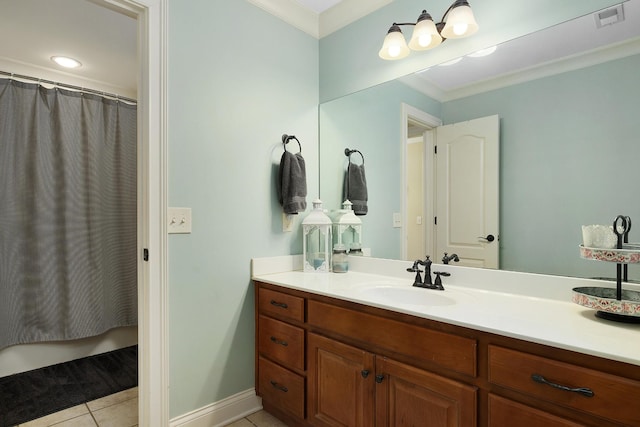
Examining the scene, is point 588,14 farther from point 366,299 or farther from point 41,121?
point 41,121

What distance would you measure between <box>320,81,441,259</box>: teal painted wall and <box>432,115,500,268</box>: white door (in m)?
0.22

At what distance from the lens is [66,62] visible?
8.50 ft

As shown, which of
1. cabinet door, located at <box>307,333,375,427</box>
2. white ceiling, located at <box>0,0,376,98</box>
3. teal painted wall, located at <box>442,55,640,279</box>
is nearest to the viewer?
teal painted wall, located at <box>442,55,640,279</box>

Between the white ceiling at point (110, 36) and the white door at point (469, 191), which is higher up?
the white ceiling at point (110, 36)

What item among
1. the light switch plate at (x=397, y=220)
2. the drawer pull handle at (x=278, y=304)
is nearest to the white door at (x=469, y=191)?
the light switch plate at (x=397, y=220)

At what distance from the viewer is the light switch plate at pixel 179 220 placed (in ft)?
5.38

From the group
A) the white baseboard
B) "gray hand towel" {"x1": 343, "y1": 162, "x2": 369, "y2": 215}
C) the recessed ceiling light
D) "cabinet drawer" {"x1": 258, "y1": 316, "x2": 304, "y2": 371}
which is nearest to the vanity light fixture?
"gray hand towel" {"x1": 343, "y1": 162, "x2": 369, "y2": 215}

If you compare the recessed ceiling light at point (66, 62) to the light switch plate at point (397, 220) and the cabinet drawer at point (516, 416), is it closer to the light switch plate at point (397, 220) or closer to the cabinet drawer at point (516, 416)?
the light switch plate at point (397, 220)

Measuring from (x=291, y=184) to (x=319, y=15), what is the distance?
4.09 feet

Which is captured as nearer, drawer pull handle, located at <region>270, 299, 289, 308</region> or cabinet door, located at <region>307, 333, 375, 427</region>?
cabinet door, located at <region>307, 333, 375, 427</region>

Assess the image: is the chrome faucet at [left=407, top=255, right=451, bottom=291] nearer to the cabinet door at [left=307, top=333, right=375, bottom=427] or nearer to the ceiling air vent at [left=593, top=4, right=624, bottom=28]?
the cabinet door at [left=307, top=333, right=375, bottom=427]

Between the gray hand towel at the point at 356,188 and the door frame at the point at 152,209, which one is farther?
the gray hand towel at the point at 356,188

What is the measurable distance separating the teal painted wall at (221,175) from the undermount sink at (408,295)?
0.70 m

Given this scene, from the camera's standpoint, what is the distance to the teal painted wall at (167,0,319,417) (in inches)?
66.2
